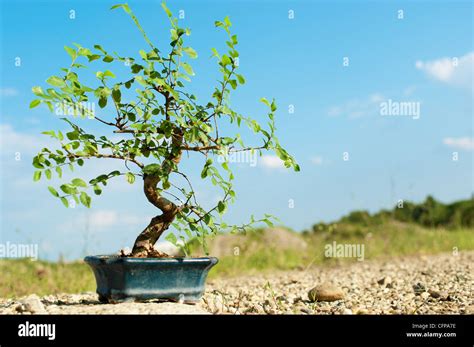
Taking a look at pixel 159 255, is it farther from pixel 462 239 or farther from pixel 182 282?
pixel 462 239

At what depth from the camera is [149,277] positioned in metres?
3.63

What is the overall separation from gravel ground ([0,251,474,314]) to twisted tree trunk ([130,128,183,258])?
0.41m

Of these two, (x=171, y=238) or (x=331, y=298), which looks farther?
(x=331, y=298)

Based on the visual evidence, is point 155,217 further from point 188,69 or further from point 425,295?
point 425,295

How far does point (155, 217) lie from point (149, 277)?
47 centimetres

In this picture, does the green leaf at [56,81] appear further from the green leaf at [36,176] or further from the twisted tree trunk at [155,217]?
the twisted tree trunk at [155,217]

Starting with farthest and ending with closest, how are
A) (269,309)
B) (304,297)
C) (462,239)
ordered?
(462,239) < (304,297) < (269,309)

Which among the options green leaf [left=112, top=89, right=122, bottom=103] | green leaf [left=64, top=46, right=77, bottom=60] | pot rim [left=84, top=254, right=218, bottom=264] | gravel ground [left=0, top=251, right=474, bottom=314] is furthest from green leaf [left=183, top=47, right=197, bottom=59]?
gravel ground [left=0, top=251, right=474, bottom=314]

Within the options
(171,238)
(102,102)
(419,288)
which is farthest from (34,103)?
(419,288)

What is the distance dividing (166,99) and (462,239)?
23.1 ft

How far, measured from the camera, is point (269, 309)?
391cm
